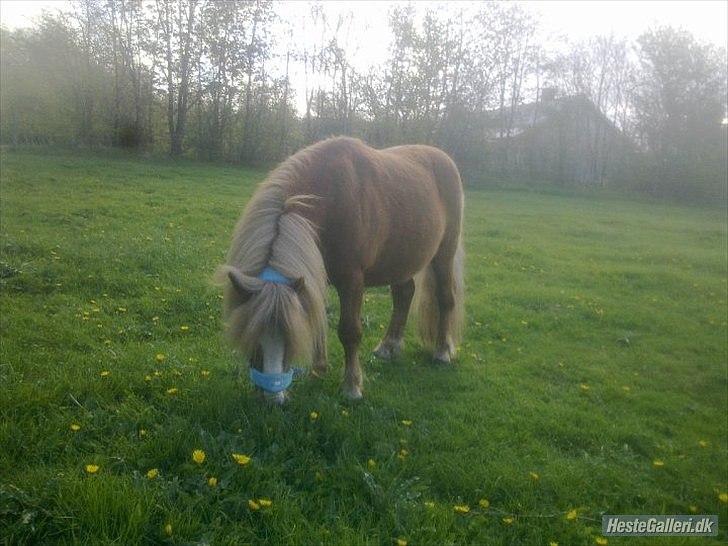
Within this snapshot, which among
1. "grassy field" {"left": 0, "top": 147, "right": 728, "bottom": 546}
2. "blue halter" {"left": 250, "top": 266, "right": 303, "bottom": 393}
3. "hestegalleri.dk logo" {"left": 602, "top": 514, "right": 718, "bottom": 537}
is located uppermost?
"blue halter" {"left": 250, "top": 266, "right": 303, "bottom": 393}

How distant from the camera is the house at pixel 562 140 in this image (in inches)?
1481

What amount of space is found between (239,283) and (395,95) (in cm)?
2434

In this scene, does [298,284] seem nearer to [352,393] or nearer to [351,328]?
[351,328]

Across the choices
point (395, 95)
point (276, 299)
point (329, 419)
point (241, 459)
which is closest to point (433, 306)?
point (329, 419)

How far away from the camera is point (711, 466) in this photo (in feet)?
15.2

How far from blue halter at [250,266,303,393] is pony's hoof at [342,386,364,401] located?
964mm

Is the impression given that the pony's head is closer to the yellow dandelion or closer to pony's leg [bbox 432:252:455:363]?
the yellow dandelion

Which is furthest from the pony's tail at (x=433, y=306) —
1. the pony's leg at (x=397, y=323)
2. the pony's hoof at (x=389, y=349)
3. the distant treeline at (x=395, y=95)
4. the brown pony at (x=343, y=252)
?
the distant treeline at (x=395, y=95)

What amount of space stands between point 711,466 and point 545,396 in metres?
1.47

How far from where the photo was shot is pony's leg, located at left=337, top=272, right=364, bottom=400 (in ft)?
15.5

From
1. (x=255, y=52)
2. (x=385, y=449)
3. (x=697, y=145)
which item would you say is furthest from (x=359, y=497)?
(x=697, y=145)

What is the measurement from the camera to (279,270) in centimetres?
387

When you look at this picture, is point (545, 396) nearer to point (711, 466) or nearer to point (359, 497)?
point (711, 466)

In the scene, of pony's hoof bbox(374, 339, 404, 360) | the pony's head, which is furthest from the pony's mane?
pony's hoof bbox(374, 339, 404, 360)
